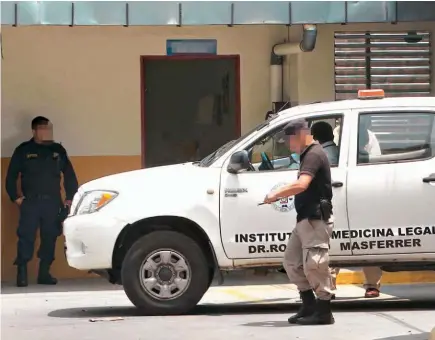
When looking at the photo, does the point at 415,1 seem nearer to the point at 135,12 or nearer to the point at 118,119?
the point at 135,12

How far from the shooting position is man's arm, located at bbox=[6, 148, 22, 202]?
13117 mm

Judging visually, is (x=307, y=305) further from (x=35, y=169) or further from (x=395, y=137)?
(x=35, y=169)

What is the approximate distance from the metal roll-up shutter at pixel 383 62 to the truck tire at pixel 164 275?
195 inches

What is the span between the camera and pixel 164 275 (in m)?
9.63

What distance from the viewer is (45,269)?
43.1 ft

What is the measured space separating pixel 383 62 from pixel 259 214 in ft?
16.5

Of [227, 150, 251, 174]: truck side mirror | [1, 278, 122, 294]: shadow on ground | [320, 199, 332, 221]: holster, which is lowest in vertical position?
[1, 278, 122, 294]: shadow on ground

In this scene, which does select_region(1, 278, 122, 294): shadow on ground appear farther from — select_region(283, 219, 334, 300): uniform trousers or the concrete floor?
select_region(283, 219, 334, 300): uniform trousers

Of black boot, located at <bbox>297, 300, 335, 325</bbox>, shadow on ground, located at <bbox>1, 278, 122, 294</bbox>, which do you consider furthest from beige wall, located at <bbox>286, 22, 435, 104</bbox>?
black boot, located at <bbox>297, 300, 335, 325</bbox>

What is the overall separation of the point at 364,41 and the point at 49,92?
4.25 meters

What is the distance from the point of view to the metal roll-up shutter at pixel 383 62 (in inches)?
543

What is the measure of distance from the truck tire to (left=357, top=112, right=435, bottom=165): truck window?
1.84m

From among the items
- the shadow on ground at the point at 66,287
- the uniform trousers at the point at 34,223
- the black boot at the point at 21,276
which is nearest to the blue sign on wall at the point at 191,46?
the uniform trousers at the point at 34,223

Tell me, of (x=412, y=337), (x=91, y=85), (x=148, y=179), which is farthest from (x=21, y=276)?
(x=412, y=337)
